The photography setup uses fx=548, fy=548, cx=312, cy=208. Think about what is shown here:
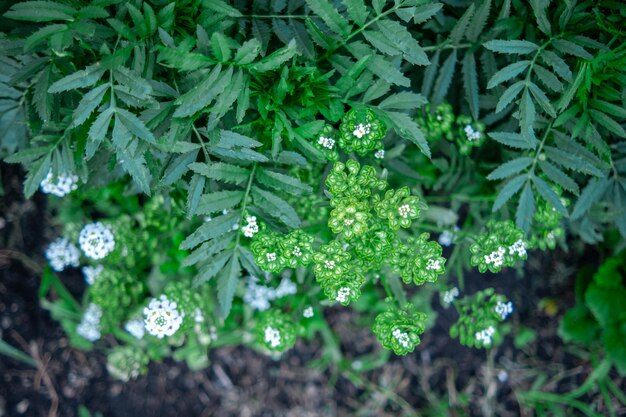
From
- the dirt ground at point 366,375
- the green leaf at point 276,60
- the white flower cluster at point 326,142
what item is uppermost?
the green leaf at point 276,60

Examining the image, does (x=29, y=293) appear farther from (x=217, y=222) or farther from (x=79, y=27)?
(x=79, y=27)

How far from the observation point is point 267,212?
2104mm

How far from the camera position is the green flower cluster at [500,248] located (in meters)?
2.04

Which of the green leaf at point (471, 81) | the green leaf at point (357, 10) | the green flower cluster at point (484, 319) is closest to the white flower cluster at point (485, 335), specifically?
the green flower cluster at point (484, 319)

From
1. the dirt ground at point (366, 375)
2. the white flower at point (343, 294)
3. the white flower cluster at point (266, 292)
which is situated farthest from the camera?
the dirt ground at point (366, 375)

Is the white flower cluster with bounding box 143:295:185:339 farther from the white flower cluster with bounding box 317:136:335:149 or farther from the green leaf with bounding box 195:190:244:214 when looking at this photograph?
the white flower cluster with bounding box 317:136:335:149

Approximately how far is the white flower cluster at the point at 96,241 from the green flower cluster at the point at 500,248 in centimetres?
157

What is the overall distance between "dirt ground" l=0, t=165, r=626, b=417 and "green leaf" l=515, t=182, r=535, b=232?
1.28 metres

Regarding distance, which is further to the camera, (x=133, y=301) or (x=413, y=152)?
(x=133, y=301)

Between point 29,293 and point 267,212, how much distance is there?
6.51 feet

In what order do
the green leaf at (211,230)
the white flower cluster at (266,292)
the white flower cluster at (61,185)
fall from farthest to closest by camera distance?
1. the white flower cluster at (266,292)
2. the white flower cluster at (61,185)
3. the green leaf at (211,230)

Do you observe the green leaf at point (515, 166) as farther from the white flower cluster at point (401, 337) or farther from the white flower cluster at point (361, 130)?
the white flower cluster at point (401, 337)

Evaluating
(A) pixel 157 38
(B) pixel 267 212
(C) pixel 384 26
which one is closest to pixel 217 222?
(B) pixel 267 212

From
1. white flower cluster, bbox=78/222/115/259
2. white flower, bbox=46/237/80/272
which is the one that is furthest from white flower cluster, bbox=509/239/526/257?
white flower, bbox=46/237/80/272
